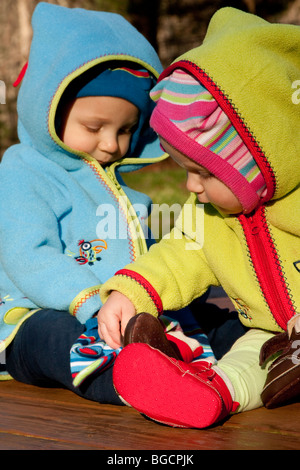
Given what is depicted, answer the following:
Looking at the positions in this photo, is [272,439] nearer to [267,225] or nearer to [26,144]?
[267,225]

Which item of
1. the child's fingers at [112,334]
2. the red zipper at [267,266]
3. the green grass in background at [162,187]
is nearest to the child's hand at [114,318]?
the child's fingers at [112,334]

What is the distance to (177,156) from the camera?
1821mm

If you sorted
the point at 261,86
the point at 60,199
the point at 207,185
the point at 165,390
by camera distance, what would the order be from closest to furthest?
the point at 165,390
the point at 261,86
the point at 207,185
the point at 60,199

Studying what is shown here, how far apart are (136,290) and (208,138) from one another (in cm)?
46

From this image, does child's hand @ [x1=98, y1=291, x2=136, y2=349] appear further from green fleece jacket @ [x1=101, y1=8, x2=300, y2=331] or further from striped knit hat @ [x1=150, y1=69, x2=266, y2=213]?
striped knit hat @ [x1=150, y1=69, x2=266, y2=213]

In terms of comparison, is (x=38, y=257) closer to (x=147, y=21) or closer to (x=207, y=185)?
(x=207, y=185)

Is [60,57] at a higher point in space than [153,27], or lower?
higher

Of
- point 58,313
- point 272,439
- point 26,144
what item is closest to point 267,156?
point 272,439

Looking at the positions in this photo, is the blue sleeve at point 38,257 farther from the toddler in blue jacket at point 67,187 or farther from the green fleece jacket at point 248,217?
the green fleece jacket at point 248,217

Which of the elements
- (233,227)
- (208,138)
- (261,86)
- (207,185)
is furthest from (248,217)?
(261,86)

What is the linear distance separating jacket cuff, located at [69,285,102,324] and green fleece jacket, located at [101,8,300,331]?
11 centimetres

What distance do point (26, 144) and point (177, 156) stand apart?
0.83 metres

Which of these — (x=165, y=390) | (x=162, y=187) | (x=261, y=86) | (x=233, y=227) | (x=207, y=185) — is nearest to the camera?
(x=165, y=390)

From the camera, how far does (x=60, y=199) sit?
2307 mm
